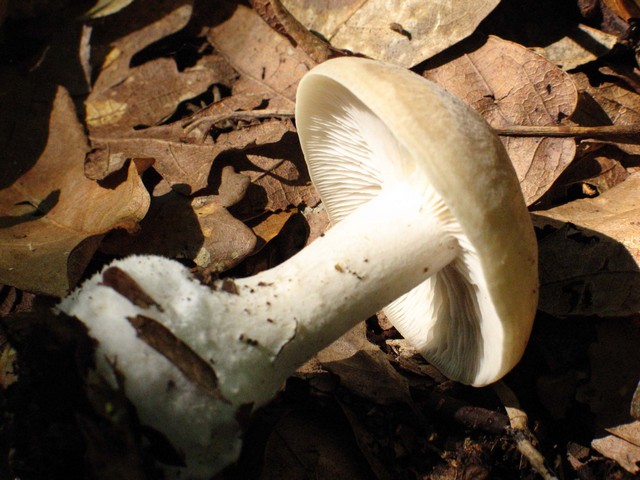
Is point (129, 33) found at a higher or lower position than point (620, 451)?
higher

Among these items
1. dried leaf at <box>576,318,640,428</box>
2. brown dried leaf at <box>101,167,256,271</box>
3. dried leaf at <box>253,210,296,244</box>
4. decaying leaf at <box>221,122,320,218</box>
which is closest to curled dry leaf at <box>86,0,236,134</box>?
decaying leaf at <box>221,122,320,218</box>

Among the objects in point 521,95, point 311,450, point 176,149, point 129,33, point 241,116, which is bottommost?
point 311,450

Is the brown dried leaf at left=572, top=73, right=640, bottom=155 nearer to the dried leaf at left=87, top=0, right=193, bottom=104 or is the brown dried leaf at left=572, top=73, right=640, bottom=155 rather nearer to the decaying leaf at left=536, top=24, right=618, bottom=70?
the decaying leaf at left=536, top=24, right=618, bottom=70

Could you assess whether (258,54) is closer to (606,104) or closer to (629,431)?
(606,104)

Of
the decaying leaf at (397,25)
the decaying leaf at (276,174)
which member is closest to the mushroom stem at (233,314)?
the decaying leaf at (276,174)

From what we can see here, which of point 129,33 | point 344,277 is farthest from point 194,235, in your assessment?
point 129,33

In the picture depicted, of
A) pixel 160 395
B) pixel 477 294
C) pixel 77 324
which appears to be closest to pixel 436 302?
pixel 477 294
